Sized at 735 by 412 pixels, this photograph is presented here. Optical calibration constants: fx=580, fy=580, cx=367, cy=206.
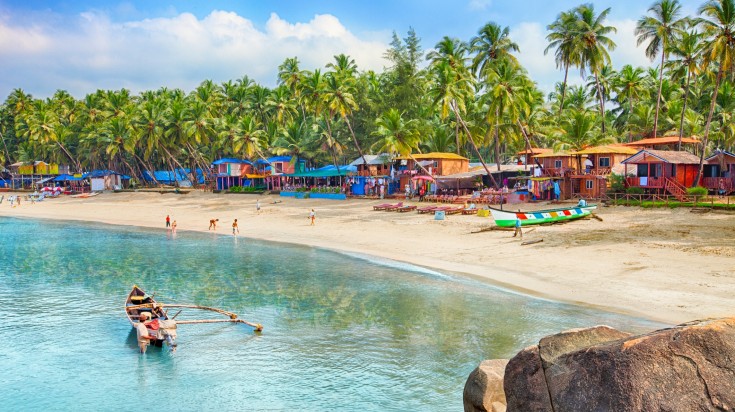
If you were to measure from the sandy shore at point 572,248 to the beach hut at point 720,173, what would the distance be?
29.6 ft

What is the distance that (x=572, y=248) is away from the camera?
30484 mm

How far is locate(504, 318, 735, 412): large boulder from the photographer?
5.39 m

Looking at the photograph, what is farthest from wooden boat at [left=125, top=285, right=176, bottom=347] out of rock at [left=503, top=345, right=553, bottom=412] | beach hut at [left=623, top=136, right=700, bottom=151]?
beach hut at [left=623, top=136, right=700, bottom=151]

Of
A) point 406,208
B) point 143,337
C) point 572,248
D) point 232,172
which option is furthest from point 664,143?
point 232,172

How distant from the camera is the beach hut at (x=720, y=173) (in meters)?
42.9

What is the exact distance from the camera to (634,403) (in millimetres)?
5480

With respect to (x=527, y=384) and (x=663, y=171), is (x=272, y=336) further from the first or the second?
(x=663, y=171)

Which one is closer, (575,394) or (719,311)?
(575,394)

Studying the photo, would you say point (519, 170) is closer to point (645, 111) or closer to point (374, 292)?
point (645, 111)

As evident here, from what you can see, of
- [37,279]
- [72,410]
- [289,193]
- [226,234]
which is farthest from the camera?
[289,193]

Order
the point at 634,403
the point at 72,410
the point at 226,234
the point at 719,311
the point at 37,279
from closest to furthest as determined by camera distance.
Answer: the point at 634,403 < the point at 72,410 < the point at 719,311 < the point at 37,279 < the point at 226,234

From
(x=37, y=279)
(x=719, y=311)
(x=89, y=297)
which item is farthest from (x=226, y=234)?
(x=719, y=311)

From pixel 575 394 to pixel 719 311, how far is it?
15.8 meters

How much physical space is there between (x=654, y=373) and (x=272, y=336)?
1572 centimetres
